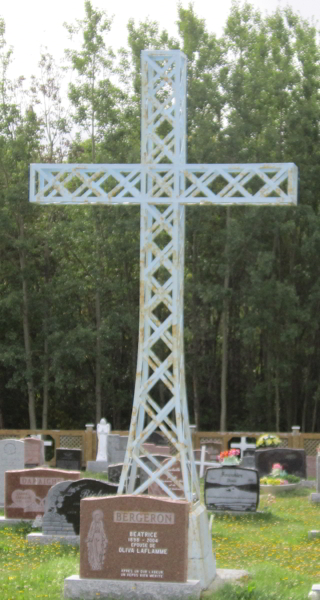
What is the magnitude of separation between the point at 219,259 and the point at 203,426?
552 cm

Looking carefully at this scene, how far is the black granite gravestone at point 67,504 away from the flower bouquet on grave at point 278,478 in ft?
20.2

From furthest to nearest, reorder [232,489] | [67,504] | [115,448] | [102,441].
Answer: [102,441]
[115,448]
[232,489]
[67,504]

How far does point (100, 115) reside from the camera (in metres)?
29.4

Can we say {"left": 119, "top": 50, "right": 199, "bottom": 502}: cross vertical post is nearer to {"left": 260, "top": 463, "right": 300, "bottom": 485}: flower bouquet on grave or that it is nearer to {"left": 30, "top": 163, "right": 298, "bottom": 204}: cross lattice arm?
{"left": 30, "top": 163, "right": 298, "bottom": 204}: cross lattice arm

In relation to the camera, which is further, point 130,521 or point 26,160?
point 26,160

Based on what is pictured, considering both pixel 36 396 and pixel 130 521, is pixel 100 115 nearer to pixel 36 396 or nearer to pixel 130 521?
pixel 36 396

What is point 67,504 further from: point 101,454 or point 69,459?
point 101,454

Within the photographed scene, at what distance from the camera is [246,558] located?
34.1 ft

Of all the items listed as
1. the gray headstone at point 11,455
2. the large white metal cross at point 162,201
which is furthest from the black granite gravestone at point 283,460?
the large white metal cross at point 162,201

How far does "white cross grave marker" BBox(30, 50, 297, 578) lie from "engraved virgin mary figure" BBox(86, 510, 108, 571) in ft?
1.97

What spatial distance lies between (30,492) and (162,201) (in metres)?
6.07

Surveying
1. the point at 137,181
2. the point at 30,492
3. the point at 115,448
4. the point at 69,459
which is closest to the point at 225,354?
the point at 115,448

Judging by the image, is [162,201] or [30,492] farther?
[30,492]

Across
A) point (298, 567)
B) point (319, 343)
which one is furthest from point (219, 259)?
point (298, 567)
